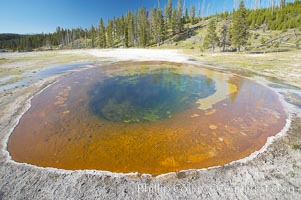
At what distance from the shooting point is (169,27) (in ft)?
262

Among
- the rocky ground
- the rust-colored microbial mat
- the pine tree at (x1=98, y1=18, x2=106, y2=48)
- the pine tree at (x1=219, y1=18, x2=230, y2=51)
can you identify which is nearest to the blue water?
the rust-colored microbial mat

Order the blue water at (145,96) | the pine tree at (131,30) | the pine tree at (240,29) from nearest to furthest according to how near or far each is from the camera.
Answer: the blue water at (145,96) → the pine tree at (240,29) → the pine tree at (131,30)

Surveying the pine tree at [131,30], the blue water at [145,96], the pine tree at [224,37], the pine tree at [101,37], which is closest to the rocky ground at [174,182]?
the blue water at [145,96]

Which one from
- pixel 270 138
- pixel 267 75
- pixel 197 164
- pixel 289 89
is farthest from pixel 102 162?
pixel 267 75

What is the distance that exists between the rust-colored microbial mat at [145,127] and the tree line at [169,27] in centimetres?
3220

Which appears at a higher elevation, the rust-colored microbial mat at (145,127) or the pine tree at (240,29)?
the pine tree at (240,29)

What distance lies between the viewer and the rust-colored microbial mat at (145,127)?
6.83 meters

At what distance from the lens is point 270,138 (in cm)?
774

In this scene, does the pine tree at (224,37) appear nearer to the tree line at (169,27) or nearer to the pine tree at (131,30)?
the tree line at (169,27)

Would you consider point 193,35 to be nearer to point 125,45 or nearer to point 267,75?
point 125,45

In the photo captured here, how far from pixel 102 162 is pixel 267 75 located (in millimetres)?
19018

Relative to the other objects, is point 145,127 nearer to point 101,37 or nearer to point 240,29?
point 240,29

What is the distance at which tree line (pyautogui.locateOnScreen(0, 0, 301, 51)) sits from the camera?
42938 mm

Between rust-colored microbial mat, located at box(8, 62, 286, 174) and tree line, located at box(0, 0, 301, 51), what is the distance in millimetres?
32200
